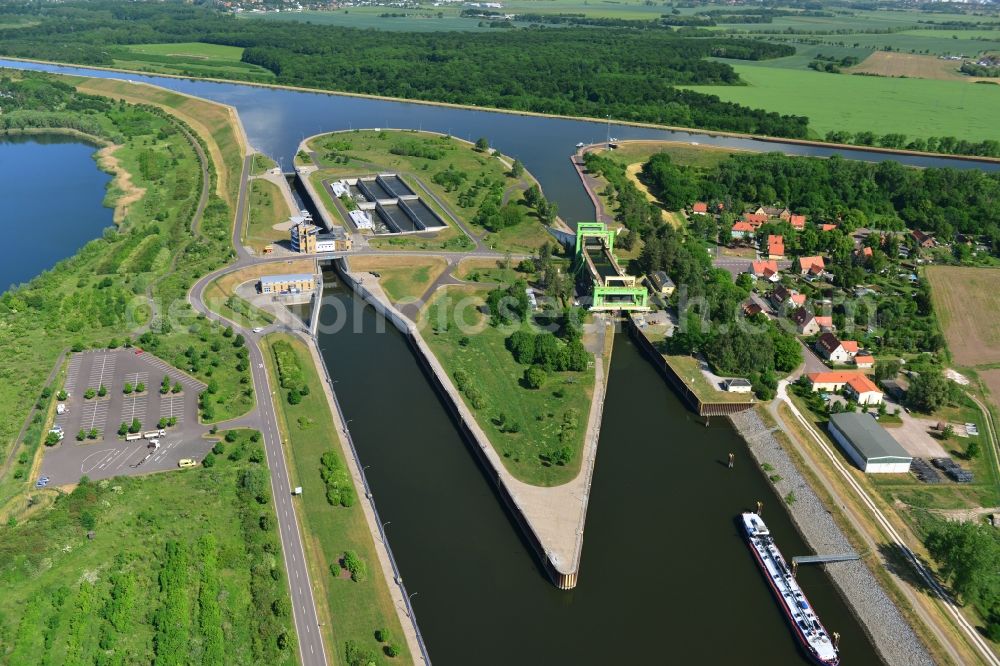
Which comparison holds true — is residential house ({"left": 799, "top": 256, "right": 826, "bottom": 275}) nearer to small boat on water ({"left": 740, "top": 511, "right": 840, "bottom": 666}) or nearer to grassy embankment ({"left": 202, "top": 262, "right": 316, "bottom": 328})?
small boat on water ({"left": 740, "top": 511, "right": 840, "bottom": 666})

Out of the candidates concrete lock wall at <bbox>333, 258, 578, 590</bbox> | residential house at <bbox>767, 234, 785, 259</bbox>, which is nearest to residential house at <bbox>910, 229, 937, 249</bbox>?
residential house at <bbox>767, 234, 785, 259</bbox>

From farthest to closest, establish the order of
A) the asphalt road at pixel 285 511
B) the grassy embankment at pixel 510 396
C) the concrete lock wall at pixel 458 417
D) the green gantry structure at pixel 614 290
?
the green gantry structure at pixel 614 290 → the grassy embankment at pixel 510 396 → the concrete lock wall at pixel 458 417 → the asphalt road at pixel 285 511

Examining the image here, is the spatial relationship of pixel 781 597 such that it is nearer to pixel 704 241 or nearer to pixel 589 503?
pixel 589 503

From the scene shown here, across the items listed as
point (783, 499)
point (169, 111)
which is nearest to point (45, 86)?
point (169, 111)

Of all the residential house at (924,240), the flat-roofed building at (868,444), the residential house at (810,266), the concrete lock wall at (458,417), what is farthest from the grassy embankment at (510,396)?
the residential house at (924,240)

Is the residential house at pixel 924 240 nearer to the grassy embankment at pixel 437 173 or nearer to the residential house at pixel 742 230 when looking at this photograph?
the residential house at pixel 742 230

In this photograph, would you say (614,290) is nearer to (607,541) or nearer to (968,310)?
(607,541)
